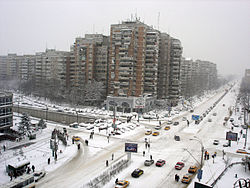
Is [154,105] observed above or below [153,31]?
below

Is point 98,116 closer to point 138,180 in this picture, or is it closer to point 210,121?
point 210,121

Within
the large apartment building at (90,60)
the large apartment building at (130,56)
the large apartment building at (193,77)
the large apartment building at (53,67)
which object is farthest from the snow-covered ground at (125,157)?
the large apartment building at (193,77)

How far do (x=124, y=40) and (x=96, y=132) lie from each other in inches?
1429

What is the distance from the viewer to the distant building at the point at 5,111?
4603 centimetres

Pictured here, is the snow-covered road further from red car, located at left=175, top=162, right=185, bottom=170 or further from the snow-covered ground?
red car, located at left=175, top=162, right=185, bottom=170

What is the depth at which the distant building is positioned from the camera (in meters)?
46.0

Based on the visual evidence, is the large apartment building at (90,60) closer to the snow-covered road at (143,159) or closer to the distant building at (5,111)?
the snow-covered road at (143,159)

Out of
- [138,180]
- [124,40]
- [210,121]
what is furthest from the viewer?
[124,40]

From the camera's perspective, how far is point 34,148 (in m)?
39.7

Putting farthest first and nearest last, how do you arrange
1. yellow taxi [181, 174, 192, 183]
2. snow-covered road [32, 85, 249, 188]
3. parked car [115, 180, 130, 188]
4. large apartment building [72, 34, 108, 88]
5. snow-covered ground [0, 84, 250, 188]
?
1. large apartment building [72, 34, 108, 88]
2. snow-covered ground [0, 84, 250, 188]
3. snow-covered road [32, 85, 249, 188]
4. yellow taxi [181, 174, 192, 183]
5. parked car [115, 180, 130, 188]

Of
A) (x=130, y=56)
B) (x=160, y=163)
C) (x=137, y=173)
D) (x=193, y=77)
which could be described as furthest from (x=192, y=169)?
(x=193, y=77)

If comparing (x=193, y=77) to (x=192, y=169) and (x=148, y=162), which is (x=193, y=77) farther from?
(x=192, y=169)

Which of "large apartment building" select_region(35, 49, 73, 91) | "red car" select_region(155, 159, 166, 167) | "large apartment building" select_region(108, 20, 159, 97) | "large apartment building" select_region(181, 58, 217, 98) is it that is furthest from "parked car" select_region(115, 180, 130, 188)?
"large apartment building" select_region(181, 58, 217, 98)

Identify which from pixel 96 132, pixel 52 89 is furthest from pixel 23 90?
pixel 96 132
